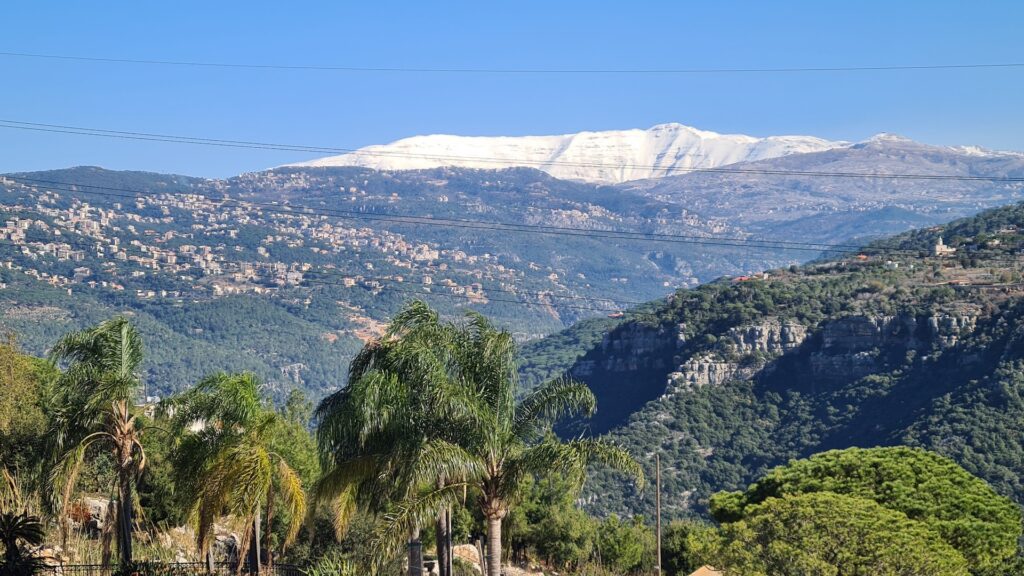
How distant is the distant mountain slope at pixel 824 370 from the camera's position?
67188 millimetres

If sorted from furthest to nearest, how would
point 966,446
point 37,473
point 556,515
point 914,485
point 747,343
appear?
point 747,343
point 966,446
point 556,515
point 914,485
point 37,473

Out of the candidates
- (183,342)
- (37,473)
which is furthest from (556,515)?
(183,342)

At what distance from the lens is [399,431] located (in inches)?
652

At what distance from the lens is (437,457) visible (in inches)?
598

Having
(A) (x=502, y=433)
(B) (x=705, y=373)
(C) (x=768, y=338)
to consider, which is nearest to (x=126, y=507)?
(A) (x=502, y=433)

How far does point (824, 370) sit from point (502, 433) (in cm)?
7691

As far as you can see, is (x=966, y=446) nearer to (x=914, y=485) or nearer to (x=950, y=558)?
(x=914, y=485)

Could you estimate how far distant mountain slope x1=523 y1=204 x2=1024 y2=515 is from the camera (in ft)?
220

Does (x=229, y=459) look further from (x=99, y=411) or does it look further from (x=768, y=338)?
(x=768, y=338)

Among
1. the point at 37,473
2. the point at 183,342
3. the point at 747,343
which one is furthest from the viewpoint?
the point at 183,342

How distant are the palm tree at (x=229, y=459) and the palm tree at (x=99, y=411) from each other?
2.82ft

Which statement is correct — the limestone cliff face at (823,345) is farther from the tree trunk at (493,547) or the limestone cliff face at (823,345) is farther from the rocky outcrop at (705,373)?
the tree trunk at (493,547)

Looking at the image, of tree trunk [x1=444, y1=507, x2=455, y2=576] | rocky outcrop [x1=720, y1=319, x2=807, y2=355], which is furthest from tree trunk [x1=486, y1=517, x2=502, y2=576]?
rocky outcrop [x1=720, y1=319, x2=807, y2=355]

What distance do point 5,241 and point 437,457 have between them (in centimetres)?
19857
